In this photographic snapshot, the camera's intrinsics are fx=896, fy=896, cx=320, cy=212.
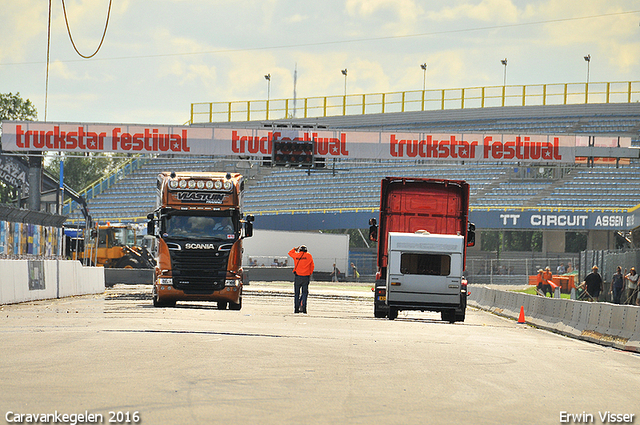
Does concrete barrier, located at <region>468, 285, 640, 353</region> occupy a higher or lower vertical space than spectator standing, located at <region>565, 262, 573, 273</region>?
higher

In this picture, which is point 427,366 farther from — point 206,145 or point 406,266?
point 206,145

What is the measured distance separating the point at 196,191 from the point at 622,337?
34.7 ft

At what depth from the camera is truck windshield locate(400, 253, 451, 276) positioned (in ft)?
68.9

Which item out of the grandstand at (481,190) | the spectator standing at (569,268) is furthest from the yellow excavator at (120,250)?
the spectator standing at (569,268)

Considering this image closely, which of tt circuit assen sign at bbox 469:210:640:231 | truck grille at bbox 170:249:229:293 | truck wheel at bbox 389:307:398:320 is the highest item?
tt circuit assen sign at bbox 469:210:640:231

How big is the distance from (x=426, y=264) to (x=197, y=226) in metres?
5.69

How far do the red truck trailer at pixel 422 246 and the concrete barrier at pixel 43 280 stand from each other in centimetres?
936

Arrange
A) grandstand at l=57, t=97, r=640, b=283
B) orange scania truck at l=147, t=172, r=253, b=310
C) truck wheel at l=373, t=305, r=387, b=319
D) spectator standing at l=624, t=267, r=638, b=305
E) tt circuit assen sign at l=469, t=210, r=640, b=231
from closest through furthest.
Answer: truck wheel at l=373, t=305, r=387, b=319, orange scania truck at l=147, t=172, r=253, b=310, spectator standing at l=624, t=267, r=638, b=305, tt circuit assen sign at l=469, t=210, r=640, b=231, grandstand at l=57, t=97, r=640, b=283

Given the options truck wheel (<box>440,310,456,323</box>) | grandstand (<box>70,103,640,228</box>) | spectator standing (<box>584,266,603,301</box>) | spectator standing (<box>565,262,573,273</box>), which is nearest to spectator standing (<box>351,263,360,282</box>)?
grandstand (<box>70,103,640,228</box>)

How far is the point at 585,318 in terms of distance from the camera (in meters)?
20.0

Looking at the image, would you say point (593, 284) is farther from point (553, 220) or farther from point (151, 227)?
point (553, 220)

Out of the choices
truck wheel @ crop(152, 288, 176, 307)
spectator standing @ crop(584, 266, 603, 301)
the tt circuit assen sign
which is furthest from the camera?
the tt circuit assen sign

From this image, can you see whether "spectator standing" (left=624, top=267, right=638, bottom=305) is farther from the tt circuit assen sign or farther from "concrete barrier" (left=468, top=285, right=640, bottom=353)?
the tt circuit assen sign

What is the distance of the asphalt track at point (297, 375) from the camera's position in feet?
25.6
